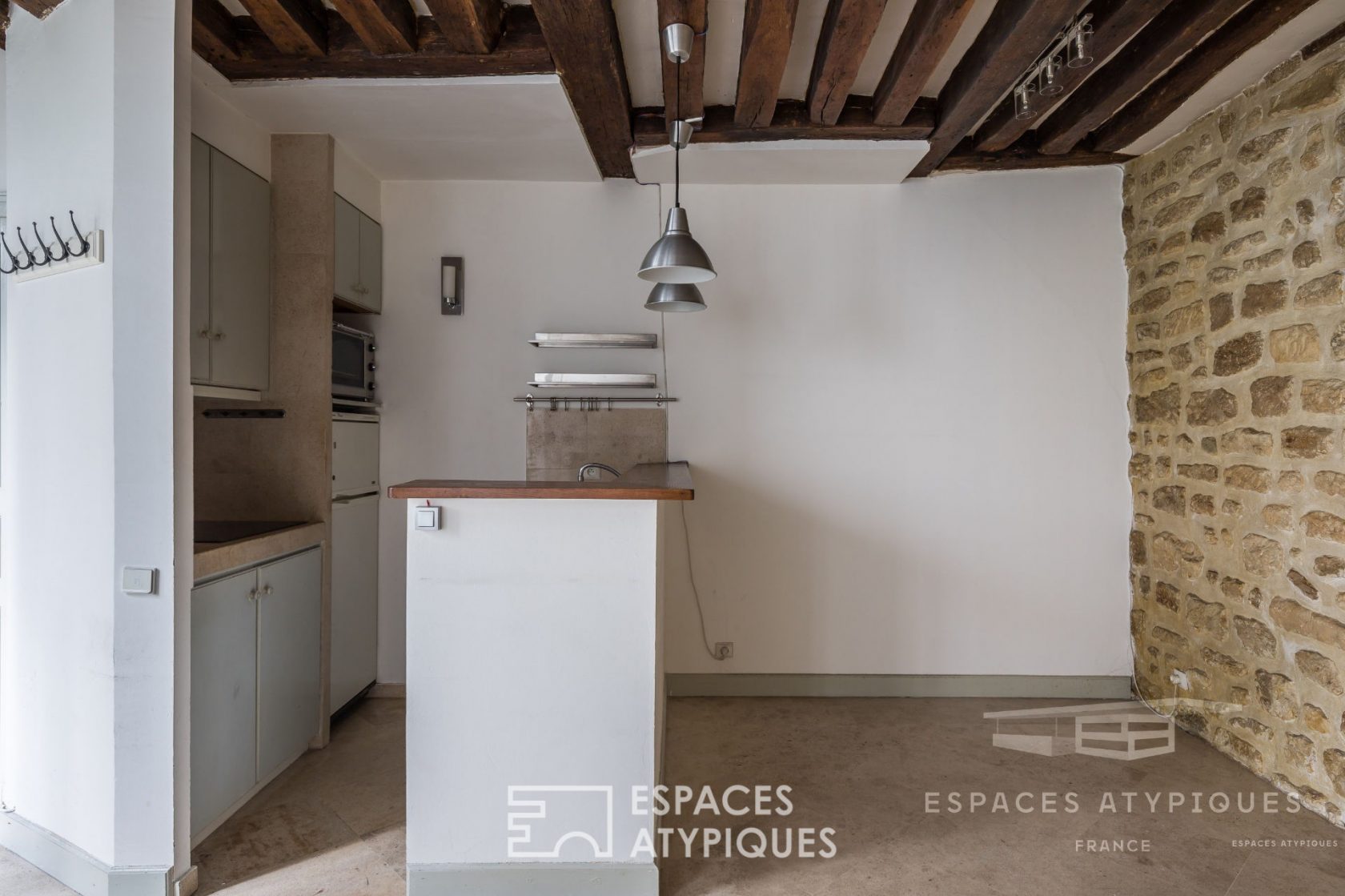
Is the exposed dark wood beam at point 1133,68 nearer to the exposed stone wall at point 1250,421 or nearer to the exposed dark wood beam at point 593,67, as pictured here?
the exposed stone wall at point 1250,421

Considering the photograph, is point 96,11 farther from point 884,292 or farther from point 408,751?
point 884,292

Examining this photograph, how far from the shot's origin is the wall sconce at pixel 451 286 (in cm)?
356

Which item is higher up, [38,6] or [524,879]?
[38,6]

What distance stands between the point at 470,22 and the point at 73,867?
2.76 m

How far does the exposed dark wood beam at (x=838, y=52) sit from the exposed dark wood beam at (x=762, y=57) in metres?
0.14

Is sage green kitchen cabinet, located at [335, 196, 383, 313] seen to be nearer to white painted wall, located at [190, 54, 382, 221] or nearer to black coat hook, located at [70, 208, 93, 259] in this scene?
white painted wall, located at [190, 54, 382, 221]

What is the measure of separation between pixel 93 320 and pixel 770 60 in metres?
2.24

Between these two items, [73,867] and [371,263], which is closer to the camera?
[73,867]

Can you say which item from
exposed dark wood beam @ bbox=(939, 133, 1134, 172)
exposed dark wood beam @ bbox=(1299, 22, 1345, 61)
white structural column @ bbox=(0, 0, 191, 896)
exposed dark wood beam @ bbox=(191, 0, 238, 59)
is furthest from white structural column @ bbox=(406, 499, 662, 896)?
exposed dark wood beam @ bbox=(1299, 22, 1345, 61)

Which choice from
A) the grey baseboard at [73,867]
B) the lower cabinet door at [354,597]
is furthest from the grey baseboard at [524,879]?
the lower cabinet door at [354,597]

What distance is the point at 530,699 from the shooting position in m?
2.01

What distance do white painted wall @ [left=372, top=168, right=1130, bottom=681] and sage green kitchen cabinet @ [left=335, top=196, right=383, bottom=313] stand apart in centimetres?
10

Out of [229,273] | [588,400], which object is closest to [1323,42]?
[588,400]

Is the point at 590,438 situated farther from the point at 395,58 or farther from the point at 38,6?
the point at 38,6
